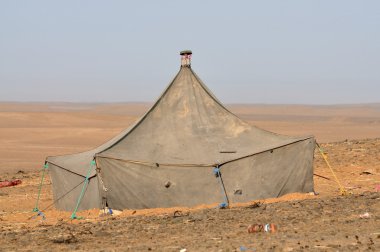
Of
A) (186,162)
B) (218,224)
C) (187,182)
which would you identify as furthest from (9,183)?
(218,224)

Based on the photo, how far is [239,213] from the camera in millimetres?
12562

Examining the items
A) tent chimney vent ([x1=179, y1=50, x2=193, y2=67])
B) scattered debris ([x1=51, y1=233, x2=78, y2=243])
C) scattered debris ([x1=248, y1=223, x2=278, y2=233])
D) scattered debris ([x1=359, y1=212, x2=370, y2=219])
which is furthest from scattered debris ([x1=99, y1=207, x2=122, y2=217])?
scattered debris ([x1=359, y1=212, x2=370, y2=219])

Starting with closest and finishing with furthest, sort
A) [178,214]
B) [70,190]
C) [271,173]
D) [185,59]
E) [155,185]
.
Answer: [178,214]
[155,185]
[271,173]
[70,190]
[185,59]

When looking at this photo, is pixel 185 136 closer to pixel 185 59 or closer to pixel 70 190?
pixel 185 59

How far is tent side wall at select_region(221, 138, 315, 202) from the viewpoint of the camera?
14172mm

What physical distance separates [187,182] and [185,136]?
1.49 meters

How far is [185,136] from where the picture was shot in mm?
15227

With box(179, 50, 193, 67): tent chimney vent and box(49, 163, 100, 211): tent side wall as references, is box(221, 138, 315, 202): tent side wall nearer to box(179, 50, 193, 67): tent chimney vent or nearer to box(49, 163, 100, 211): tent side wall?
box(49, 163, 100, 211): tent side wall

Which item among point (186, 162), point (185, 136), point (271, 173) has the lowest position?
point (271, 173)

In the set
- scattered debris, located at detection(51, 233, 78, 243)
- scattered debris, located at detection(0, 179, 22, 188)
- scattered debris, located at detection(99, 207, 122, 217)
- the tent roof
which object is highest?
the tent roof

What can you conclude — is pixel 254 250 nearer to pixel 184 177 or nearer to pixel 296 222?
pixel 296 222

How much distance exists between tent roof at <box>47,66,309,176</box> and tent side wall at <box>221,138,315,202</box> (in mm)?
178

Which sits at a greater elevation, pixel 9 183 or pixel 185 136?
pixel 185 136

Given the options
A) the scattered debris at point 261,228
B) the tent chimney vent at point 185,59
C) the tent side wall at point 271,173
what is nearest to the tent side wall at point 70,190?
the tent side wall at point 271,173
